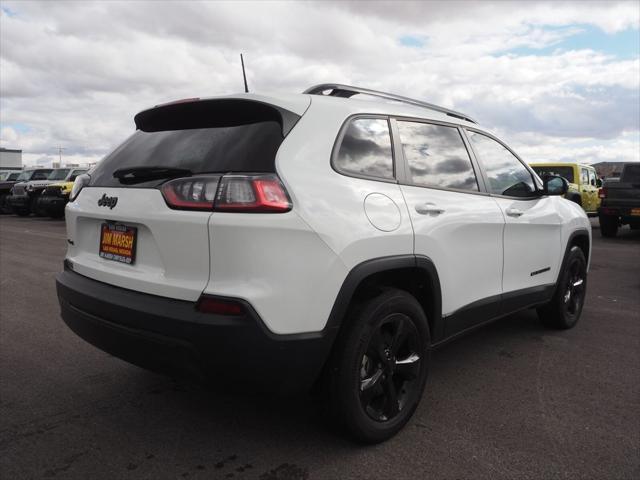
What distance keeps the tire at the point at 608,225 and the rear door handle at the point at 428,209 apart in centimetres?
1202

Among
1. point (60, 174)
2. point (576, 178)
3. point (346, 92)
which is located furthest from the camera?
point (60, 174)

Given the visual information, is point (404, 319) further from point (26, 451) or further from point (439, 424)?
point (26, 451)

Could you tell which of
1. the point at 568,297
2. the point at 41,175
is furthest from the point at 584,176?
the point at 41,175

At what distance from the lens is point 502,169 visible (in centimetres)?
392

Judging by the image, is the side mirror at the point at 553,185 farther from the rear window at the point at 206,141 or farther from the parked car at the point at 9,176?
the parked car at the point at 9,176

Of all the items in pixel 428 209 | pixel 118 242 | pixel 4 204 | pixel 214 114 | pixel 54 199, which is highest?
pixel 214 114

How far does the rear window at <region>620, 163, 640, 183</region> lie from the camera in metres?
12.6

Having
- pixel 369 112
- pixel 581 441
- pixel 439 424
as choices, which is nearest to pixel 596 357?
pixel 581 441

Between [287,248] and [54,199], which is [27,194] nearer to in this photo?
[54,199]

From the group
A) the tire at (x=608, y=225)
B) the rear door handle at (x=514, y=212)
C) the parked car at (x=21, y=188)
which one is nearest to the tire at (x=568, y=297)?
the rear door handle at (x=514, y=212)

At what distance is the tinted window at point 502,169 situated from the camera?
12.2 feet

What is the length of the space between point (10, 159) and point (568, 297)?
68589 mm

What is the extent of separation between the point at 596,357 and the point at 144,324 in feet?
11.1

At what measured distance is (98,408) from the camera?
3090mm
